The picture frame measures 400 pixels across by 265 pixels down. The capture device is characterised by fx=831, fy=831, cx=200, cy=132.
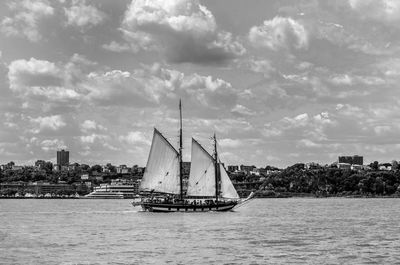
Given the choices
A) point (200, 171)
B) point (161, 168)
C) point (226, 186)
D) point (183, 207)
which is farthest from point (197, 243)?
point (226, 186)

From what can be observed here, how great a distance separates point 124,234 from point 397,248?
26941mm

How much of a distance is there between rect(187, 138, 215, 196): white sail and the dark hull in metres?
2.72

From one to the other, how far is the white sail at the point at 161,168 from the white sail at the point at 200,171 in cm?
230

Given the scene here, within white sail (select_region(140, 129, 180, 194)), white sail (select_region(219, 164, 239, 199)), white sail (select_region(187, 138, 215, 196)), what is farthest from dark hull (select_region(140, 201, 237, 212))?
white sail (select_region(140, 129, 180, 194))

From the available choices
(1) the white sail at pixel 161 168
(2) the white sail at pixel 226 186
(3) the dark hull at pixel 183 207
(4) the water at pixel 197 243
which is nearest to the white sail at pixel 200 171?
(2) the white sail at pixel 226 186

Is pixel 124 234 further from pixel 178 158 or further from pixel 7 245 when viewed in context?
pixel 178 158

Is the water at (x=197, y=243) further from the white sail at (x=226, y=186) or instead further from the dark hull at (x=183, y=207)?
the dark hull at (x=183, y=207)

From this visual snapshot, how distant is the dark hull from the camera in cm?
11975

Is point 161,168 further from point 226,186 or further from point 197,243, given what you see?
point 197,243

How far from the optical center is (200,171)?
118 meters

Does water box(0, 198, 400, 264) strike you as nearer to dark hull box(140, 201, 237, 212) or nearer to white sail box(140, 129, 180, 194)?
white sail box(140, 129, 180, 194)

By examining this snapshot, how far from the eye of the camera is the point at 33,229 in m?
86.6

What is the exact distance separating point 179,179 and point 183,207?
409 cm

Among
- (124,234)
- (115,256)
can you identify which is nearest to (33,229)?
(124,234)
